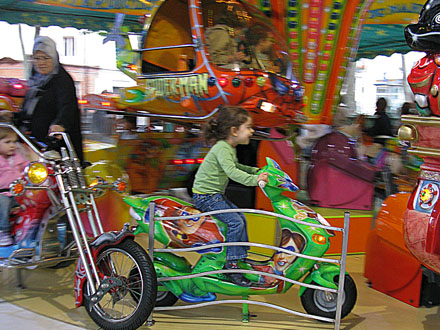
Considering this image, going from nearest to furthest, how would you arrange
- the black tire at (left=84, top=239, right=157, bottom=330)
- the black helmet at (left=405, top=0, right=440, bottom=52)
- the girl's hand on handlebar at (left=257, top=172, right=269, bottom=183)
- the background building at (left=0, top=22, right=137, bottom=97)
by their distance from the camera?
the black helmet at (left=405, top=0, right=440, bottom=52) → the black tire at (left=84, top=239, right=157, bottom=330) → the girl's hand on handlebar at (left=257, top=172, right=269, bottom=183) → the background building at (left=0, top=22, right=137, bottom=97)

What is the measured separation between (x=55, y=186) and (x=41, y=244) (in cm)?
43

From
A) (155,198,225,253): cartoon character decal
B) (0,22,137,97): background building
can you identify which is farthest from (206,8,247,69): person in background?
(155,198,225,253): cartoon character decal

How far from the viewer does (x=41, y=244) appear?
11.4 feet

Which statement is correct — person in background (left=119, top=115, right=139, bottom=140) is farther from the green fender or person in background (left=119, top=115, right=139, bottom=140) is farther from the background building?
the green fender

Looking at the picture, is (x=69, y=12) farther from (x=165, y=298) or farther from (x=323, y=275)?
(x=323, y=275)

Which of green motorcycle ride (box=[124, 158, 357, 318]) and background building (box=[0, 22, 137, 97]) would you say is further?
background building (box=[0, 22, 137, 97])

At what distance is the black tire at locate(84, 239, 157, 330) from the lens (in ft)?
9.46

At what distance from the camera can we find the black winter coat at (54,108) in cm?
419

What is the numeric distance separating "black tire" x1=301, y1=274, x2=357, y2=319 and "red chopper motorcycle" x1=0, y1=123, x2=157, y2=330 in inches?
40.8

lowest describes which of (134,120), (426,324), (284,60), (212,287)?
(426,324)

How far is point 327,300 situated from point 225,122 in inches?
53.2

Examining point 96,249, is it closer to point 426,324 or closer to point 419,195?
point 419,195

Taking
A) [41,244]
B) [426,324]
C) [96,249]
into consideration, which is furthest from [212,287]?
[426,324]

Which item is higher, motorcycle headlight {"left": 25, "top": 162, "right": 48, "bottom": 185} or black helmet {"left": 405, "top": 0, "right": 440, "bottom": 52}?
black helmet {"left": 405, "top": 0, "right": 440, "bottom": 52}
